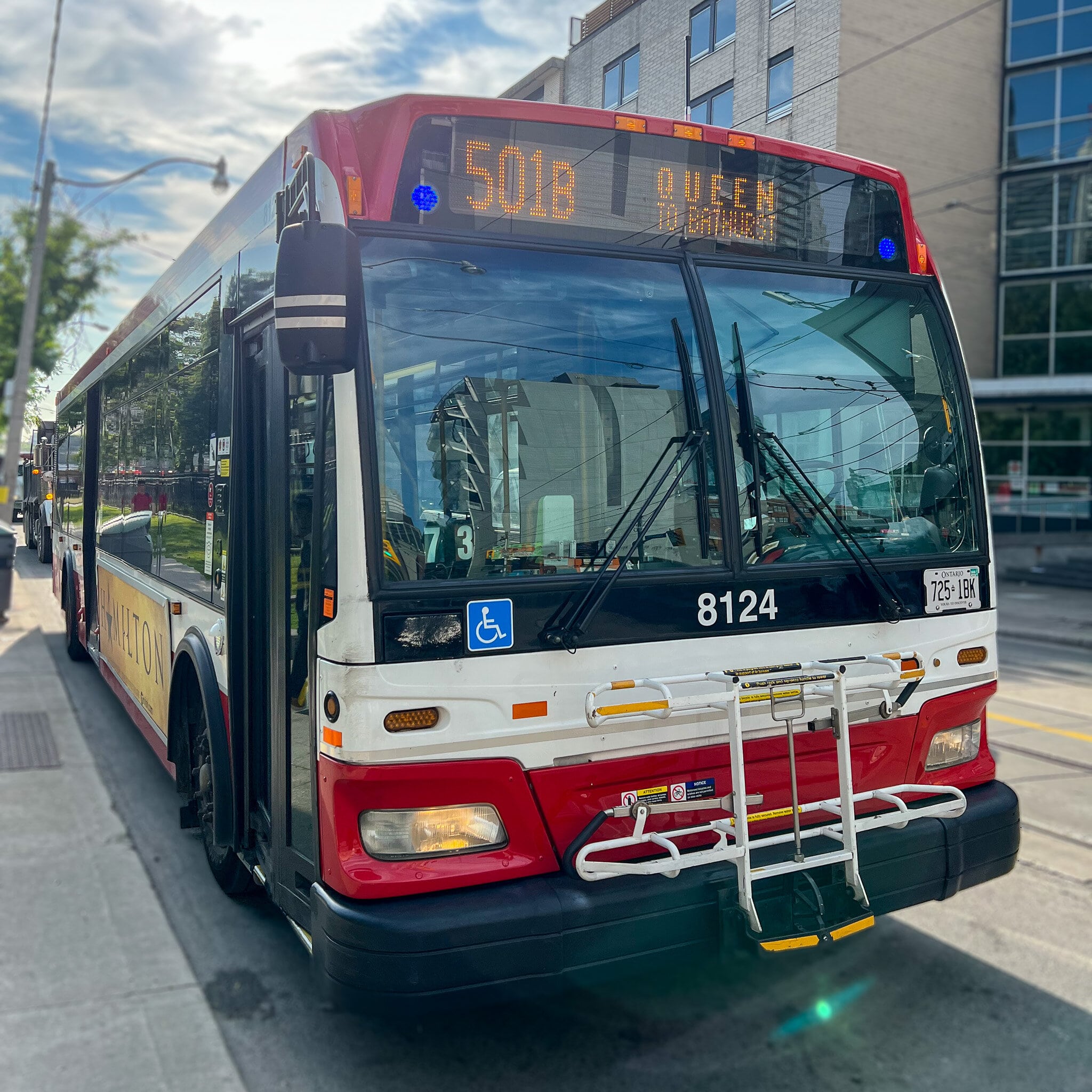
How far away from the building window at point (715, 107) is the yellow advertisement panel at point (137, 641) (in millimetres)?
3478

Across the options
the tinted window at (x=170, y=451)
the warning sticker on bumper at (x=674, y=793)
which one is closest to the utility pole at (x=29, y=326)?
the tinted window at (x=170, y=451)

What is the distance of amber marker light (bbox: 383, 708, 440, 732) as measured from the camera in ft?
9.86

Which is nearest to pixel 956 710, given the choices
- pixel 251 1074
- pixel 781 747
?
pixel 781 747

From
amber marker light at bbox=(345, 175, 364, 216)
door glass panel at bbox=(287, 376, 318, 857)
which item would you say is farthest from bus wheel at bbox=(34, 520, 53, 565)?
amber marker light at bbox=(345, 175, 364, 216)

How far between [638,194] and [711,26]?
1.59m

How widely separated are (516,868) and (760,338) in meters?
1.88

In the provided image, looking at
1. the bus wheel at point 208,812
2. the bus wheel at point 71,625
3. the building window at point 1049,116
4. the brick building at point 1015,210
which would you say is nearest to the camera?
the bus wheel at point 208,812

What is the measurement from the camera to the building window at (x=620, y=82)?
4.50m

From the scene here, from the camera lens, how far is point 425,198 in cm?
324

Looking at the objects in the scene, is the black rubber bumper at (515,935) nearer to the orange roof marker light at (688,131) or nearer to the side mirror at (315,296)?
the side mirror at (315,296)

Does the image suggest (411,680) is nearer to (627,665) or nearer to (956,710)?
(627,665)

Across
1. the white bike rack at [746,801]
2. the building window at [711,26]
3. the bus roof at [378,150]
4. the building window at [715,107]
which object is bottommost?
the white bike rack at [746,801]

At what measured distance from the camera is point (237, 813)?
426cm

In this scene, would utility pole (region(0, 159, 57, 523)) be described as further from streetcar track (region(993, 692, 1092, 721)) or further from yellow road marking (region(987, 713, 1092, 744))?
yellow road marking (region(987, 713, 1092, 744))
